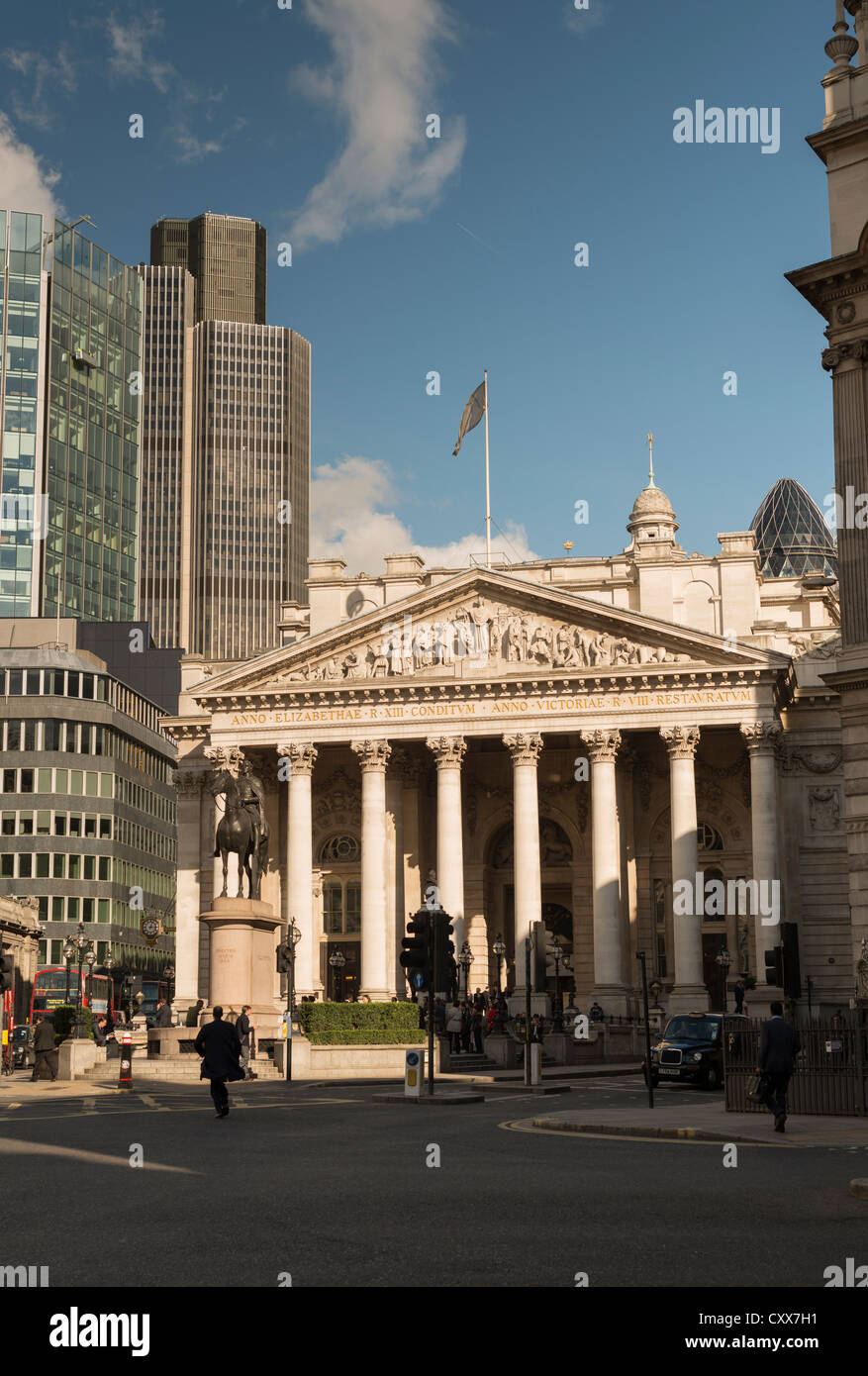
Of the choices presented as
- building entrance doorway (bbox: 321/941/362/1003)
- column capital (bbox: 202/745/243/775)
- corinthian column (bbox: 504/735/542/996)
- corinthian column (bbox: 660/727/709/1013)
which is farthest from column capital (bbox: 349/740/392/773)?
corinthian column (bbox: 660/727/709/1013)

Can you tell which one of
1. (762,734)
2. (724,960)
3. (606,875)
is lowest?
(724,960)

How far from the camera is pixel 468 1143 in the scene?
2278 cm

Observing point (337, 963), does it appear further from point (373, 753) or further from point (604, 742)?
point (604, 742)

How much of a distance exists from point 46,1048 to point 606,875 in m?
27.8

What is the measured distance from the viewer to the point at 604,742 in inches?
2606

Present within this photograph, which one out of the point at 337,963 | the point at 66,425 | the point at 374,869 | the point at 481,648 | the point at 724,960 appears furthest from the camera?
the point at 66,425

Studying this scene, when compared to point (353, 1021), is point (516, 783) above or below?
above

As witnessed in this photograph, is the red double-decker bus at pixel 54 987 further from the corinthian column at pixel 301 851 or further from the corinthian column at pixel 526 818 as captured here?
the corinthian column at pixel 526 818

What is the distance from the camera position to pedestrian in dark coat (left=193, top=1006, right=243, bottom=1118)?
27250mm

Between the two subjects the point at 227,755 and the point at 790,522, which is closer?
the point at 227,755

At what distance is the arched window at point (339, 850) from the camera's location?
7569 cm

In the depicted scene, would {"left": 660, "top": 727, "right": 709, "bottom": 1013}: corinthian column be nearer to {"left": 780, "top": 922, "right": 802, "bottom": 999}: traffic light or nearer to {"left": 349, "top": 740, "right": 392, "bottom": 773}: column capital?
{"left": 349, "top": 740, "right": 392, "bottom": 773}: column capital

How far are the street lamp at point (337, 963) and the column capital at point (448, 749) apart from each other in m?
11.1

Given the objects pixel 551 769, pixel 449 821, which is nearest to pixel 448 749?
pixel 449 821
